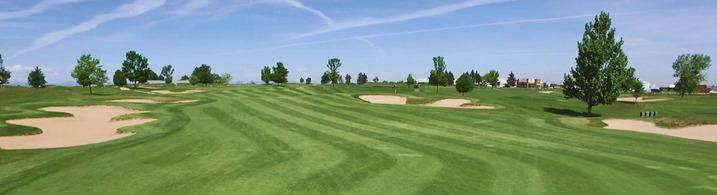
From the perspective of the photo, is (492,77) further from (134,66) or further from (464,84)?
(134,66)

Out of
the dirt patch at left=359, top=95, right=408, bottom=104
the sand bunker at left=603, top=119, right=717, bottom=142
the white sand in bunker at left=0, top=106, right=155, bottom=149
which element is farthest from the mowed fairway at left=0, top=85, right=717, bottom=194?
the dirt patch at left=359, top=95, right=408, bottom=104

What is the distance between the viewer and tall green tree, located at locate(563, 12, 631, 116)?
1626 inches

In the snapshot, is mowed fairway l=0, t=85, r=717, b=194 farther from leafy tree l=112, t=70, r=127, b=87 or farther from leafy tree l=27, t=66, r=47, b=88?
leafy tree l=27, t=66, r=47, b=88

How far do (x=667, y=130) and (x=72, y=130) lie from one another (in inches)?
1593

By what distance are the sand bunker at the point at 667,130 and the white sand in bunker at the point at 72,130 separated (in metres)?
34.5

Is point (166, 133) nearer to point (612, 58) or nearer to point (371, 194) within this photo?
point (371, 194)

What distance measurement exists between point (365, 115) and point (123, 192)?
2299 centimetres

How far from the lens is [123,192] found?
9.46 metres

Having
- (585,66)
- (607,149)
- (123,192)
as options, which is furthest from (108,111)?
(585,66)

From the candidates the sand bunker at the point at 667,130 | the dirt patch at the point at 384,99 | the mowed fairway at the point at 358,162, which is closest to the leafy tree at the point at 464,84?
the dirt patch at the point at 384,99

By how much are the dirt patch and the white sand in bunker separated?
116 ft

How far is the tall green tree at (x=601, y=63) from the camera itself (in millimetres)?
41312

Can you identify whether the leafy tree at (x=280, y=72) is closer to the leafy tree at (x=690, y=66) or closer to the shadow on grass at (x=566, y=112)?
the shadow on grass at (x=566, y=112)

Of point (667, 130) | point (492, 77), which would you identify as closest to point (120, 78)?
point (667, 130)
